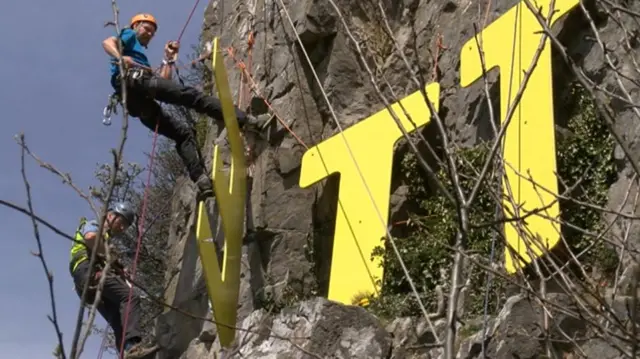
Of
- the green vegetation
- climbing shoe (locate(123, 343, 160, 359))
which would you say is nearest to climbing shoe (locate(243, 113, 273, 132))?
the green vegetation

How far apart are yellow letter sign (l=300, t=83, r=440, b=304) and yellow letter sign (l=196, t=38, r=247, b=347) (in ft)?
1.80

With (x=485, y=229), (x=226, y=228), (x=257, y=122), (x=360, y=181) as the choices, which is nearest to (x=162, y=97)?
(x=257, y=122)

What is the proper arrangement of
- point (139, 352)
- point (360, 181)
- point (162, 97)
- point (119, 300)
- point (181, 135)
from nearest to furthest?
point (360, 181) → point (119, 300) → point (139, 352) → point (162, 97) → point (181, 135)

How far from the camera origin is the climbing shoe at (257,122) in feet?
30.5

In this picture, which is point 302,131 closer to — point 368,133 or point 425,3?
point 368,133

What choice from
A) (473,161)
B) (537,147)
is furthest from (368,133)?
(537,147)

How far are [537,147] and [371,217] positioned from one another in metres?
1.43

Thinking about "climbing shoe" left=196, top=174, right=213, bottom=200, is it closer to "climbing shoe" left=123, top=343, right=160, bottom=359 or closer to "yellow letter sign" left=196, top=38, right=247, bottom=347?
"yellow letter sign" left=196, top=38, right=247, bottom=347

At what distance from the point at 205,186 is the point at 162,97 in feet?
2.78

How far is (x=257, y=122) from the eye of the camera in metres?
9.32

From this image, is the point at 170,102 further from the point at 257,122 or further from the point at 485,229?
the point at 485,229

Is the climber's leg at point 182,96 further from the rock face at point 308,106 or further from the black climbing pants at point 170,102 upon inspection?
the rock face at point 308,106

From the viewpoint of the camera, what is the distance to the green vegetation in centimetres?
704

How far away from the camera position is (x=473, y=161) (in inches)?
306
